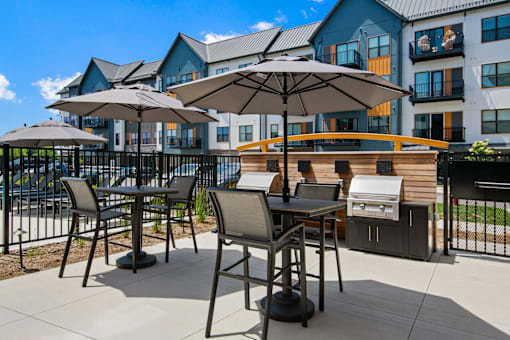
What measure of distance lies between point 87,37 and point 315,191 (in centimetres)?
3511

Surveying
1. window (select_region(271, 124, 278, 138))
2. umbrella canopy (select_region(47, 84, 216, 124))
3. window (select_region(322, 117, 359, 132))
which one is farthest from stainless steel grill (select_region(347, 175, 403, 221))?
window (select_region(271, 124, 278, 138))

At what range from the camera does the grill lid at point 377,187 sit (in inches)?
195

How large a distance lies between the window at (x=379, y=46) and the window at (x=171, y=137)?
Result: 19.9 m

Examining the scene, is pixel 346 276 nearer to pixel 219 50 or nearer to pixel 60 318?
pixel 60 318

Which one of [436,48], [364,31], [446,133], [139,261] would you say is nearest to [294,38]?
[364,31]

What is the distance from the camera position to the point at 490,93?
2011 cm

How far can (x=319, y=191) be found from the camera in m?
4.42

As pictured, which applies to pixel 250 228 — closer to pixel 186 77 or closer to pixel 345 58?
pixel 345 58

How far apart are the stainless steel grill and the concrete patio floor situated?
74 centimetres

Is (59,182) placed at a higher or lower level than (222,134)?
lower

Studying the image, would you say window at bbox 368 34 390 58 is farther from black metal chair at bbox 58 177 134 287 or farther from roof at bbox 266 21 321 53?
black metal chair at bbox 58 177 134 287

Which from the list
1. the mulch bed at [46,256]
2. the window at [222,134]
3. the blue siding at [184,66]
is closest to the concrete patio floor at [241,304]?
the mulch bed at [46,256]

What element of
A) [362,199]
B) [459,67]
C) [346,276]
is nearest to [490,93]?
[459,67]

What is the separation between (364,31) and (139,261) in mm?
23831
